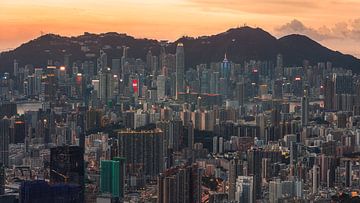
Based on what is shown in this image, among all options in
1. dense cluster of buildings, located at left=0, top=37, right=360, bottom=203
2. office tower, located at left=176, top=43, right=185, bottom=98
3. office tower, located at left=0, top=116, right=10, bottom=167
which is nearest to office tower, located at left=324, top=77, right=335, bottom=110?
dense cluster of buildings, located at left=0, top=37, right=360, bottom=203

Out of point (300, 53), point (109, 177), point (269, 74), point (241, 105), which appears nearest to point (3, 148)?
point (109, 177)

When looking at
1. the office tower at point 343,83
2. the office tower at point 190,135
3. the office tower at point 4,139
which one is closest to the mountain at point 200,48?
the office tower at point 343,83

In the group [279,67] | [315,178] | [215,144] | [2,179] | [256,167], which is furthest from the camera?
[279,67]

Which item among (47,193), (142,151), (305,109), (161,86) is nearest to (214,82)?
(161,86)

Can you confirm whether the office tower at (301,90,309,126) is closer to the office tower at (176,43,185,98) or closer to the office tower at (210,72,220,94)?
the office tower at (210,72,220,94)

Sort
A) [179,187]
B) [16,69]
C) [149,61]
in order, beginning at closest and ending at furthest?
1. [179,187]
2. [16,69]
3. [149,61]

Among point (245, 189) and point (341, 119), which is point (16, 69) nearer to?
point (341, 119)

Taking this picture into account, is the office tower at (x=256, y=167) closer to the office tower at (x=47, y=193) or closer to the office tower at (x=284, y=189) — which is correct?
the office tower at (x=284, y=189)
